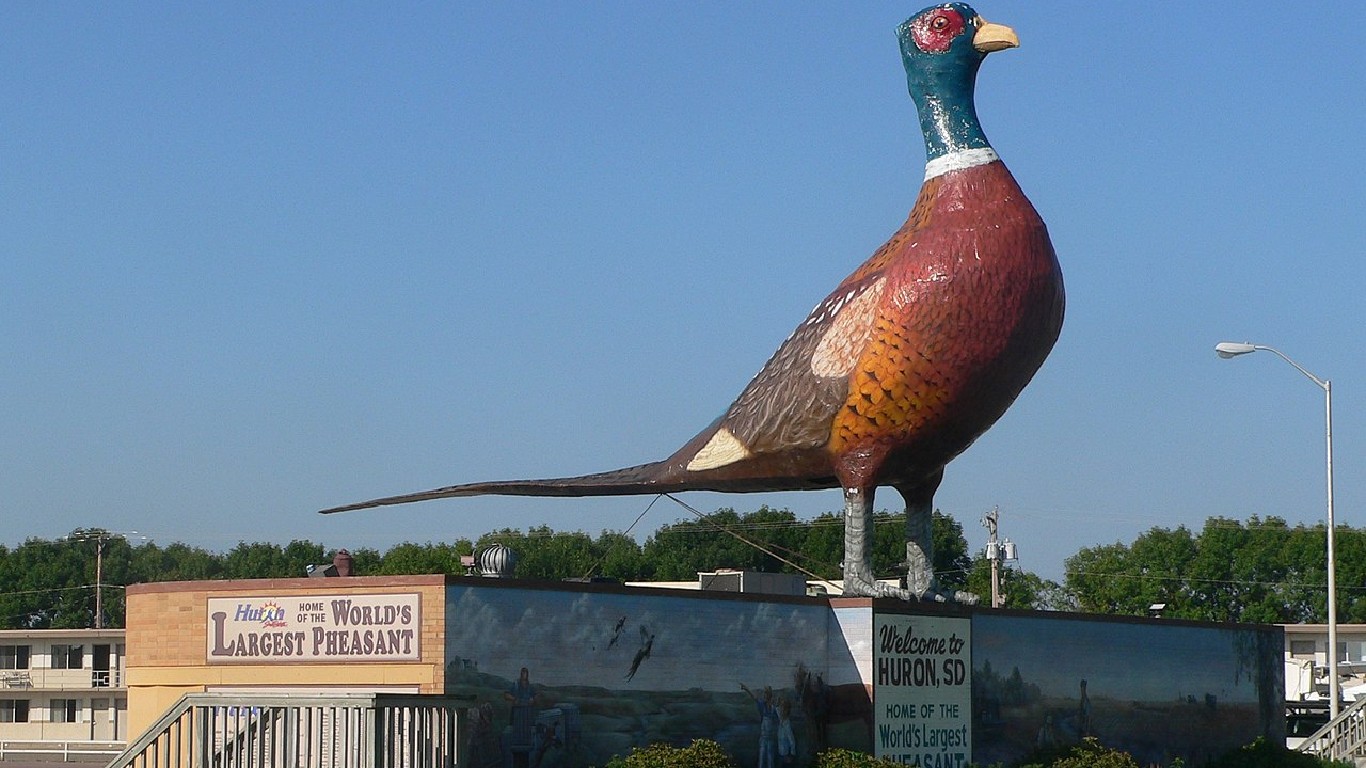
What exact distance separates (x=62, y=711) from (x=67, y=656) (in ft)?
8.10

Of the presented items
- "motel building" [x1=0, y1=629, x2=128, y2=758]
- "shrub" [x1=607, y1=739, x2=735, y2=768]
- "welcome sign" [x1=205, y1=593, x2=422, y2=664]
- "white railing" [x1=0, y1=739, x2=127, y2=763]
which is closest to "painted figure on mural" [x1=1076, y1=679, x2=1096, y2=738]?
"shrub" [x1=607, y1=739, x2=735, y2=768]

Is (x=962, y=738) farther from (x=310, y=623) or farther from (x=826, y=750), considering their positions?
(x=310, y=623)

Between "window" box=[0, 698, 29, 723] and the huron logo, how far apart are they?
44.3 m

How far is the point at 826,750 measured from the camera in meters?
22.5

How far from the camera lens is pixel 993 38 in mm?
23250

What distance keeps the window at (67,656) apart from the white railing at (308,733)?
45223 millimetres

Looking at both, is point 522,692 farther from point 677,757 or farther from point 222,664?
point 222,664

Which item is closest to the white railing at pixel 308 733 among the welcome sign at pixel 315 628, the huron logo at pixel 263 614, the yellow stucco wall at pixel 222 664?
the yellow stucco wall at pixel 222 664

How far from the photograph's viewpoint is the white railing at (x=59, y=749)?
151 ft

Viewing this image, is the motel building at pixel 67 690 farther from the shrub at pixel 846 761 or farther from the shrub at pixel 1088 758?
the shrub at pixel 846 761

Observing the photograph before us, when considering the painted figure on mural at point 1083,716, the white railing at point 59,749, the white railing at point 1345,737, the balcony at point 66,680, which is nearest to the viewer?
the painted figure on mural at point 1083,716

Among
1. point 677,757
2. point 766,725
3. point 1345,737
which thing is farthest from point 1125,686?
point 677,757

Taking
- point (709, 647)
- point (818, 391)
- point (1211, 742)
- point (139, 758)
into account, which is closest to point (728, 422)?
point (818, 391)

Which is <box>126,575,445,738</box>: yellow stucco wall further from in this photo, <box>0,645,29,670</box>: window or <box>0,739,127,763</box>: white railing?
<box>0,645,29,670</box>: window
